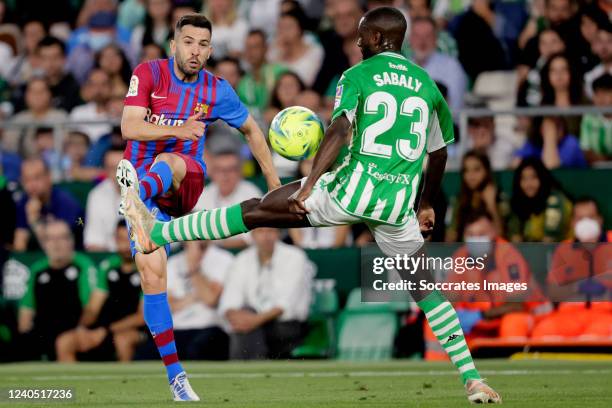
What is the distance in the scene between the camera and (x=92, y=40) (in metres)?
18.8

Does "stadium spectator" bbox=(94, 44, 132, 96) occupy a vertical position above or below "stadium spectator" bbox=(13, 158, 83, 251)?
above

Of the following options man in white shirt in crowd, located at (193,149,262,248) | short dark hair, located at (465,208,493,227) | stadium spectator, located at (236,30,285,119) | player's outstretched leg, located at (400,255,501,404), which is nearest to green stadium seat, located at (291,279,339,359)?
man in white shirt in crowd, located at (193,149,262,248)

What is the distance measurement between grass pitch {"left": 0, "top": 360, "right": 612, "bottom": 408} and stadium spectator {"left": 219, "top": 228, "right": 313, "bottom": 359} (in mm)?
464

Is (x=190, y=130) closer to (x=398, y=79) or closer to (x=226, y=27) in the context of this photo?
(x=398, y=79)

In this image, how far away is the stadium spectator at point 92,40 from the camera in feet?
60.1

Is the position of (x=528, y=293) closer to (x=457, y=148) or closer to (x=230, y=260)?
(x=457, y=148)

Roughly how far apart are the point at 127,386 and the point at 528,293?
455 cm

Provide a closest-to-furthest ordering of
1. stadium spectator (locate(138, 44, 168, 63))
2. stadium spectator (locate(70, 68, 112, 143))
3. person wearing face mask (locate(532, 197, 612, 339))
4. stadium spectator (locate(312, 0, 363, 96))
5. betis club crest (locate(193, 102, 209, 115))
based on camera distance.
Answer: betis club crest (locate(193, 102, 209, 115)), person wearing face mask (locate(532, 197, 612, 339)), stadium spectator (locate(312, 0, 363, 96)), stadium spectator (locate(138, 44, 168, 63)), stadium spectator (locate(70, 68, 112, 143))

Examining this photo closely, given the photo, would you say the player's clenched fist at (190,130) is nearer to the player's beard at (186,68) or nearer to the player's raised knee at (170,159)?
the player's raised knee at (170,159)

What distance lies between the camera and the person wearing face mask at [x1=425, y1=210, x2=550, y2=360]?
13430 millimetres

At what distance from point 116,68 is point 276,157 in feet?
→ 10.2

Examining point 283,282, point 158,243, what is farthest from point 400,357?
point 158,243

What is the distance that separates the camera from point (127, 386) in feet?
35.9

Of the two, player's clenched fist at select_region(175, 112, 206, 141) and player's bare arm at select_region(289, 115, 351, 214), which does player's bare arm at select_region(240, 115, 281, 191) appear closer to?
player's clenched fist at select_region(175, 112, 206, 141)
